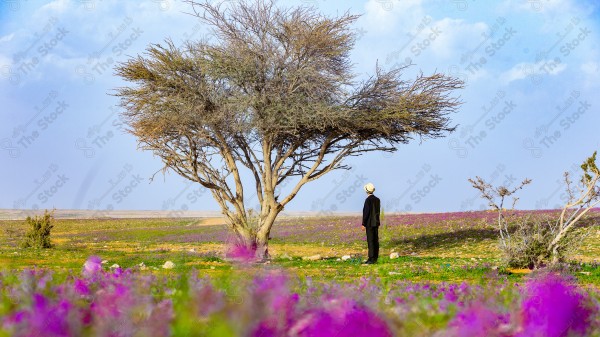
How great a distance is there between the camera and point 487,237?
30.5m

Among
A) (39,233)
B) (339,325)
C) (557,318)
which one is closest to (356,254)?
(39,233)

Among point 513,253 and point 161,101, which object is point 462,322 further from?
point 161,101

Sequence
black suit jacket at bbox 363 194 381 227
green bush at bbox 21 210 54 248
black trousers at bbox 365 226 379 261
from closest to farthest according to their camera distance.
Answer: black suit jacket at bbox 363 194 381 227 < black trousers at bbox 365 226 379 261 < green bush at bbox 21 210 54 248

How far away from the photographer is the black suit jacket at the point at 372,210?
727 inches

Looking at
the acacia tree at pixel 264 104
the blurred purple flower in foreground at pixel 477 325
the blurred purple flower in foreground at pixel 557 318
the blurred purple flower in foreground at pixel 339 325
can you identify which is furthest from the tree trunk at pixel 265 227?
the blurred purple flower in foreground at pixel 339 325

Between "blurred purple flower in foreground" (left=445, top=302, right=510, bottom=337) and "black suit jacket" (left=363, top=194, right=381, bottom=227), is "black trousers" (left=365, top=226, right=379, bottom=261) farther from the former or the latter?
"blurred purple flower in foreground" (left=445, top=302, right=510, bottom=337)

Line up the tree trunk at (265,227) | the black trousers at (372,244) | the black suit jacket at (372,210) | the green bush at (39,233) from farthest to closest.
Result: 1. the green bush at (39,233)
2. the tree trunk at (265,227)
3. the black trousers at (372,244)
4. the black suit jacket at (372,210)

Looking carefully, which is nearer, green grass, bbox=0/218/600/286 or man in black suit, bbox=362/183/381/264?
green grass, bbox=0/218/600/286

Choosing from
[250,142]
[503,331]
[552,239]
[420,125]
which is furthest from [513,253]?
[503,331]

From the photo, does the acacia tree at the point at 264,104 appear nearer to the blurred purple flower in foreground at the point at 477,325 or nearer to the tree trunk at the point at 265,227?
the tree trunk at the point at 265,227

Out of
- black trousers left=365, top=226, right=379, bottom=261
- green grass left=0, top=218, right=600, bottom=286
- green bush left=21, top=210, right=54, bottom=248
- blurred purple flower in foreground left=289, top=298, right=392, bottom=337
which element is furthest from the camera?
green bush left=21, top=210, right=54, bottom=248

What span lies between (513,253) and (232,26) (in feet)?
41.5

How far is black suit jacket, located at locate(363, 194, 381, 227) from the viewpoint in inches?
727

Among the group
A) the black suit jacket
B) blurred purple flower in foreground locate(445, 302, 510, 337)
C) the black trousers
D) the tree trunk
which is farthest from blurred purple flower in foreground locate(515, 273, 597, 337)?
the tree trunk
